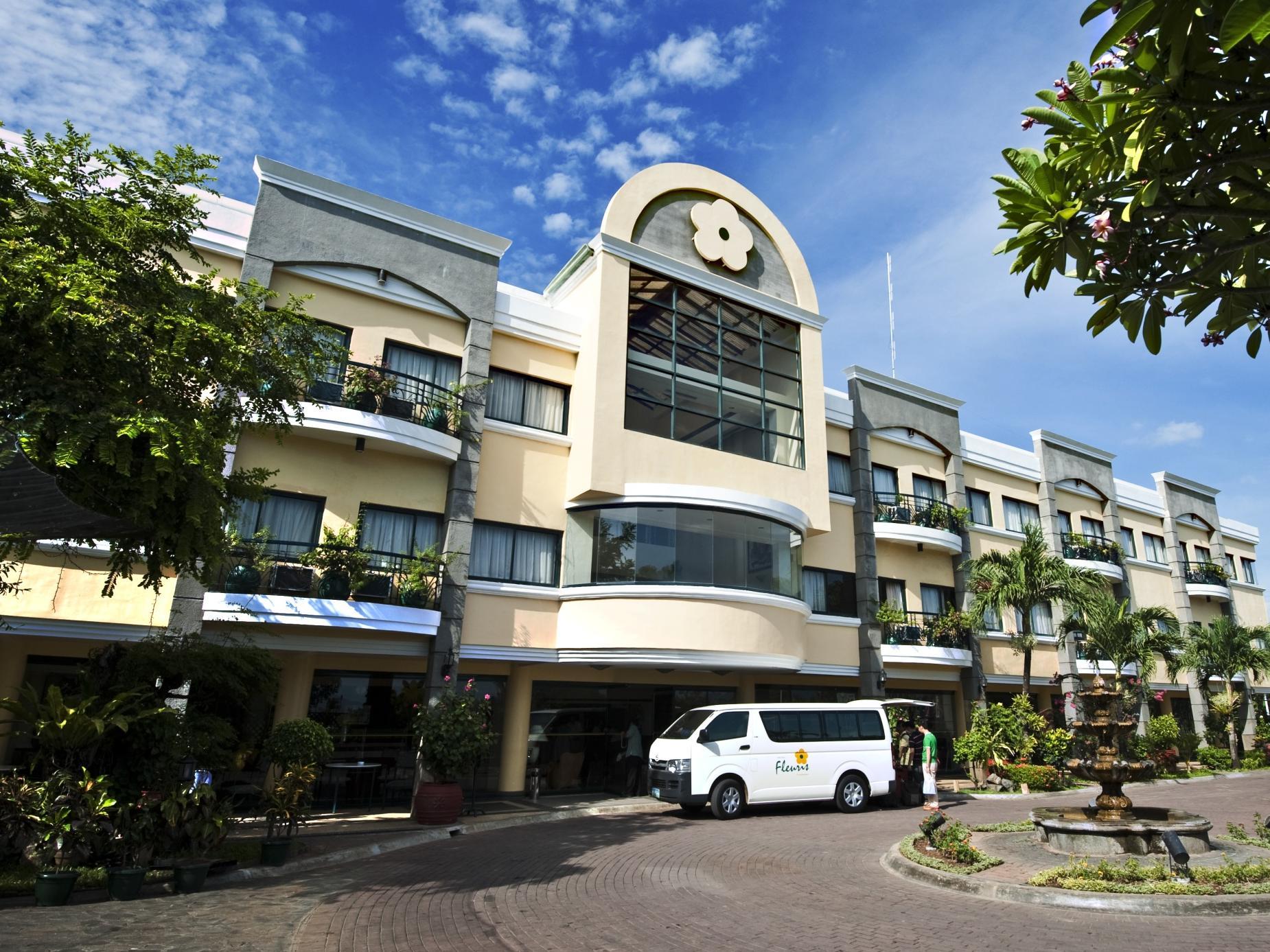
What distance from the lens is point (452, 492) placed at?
1759 cm

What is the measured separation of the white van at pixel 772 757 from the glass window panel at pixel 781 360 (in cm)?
948

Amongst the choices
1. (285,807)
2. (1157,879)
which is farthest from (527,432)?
(1157,879)

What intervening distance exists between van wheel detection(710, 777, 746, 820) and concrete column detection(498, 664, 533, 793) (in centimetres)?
462

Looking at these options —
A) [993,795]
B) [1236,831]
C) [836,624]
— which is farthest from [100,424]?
[993,795]

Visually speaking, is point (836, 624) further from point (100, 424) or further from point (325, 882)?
point (100, 424)

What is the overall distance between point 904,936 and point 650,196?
703 inches

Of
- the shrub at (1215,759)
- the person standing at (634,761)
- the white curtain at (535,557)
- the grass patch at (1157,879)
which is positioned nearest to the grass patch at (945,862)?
the grass patch at (1157,879)

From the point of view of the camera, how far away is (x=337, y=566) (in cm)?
1527

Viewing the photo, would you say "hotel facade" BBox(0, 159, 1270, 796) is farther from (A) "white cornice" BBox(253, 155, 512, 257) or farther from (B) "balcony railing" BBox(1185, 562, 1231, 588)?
(B) "balcony railing" BBox(1185, 562, 1231, 588)

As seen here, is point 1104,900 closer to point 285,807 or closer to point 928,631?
point 285,807

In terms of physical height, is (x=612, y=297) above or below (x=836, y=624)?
above

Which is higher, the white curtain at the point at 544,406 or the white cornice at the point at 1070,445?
the white cornice at the point at 1070,445

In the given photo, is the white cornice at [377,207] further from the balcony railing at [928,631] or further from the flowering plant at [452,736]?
the balcony railing at [928,631]

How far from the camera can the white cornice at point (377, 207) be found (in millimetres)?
16688
